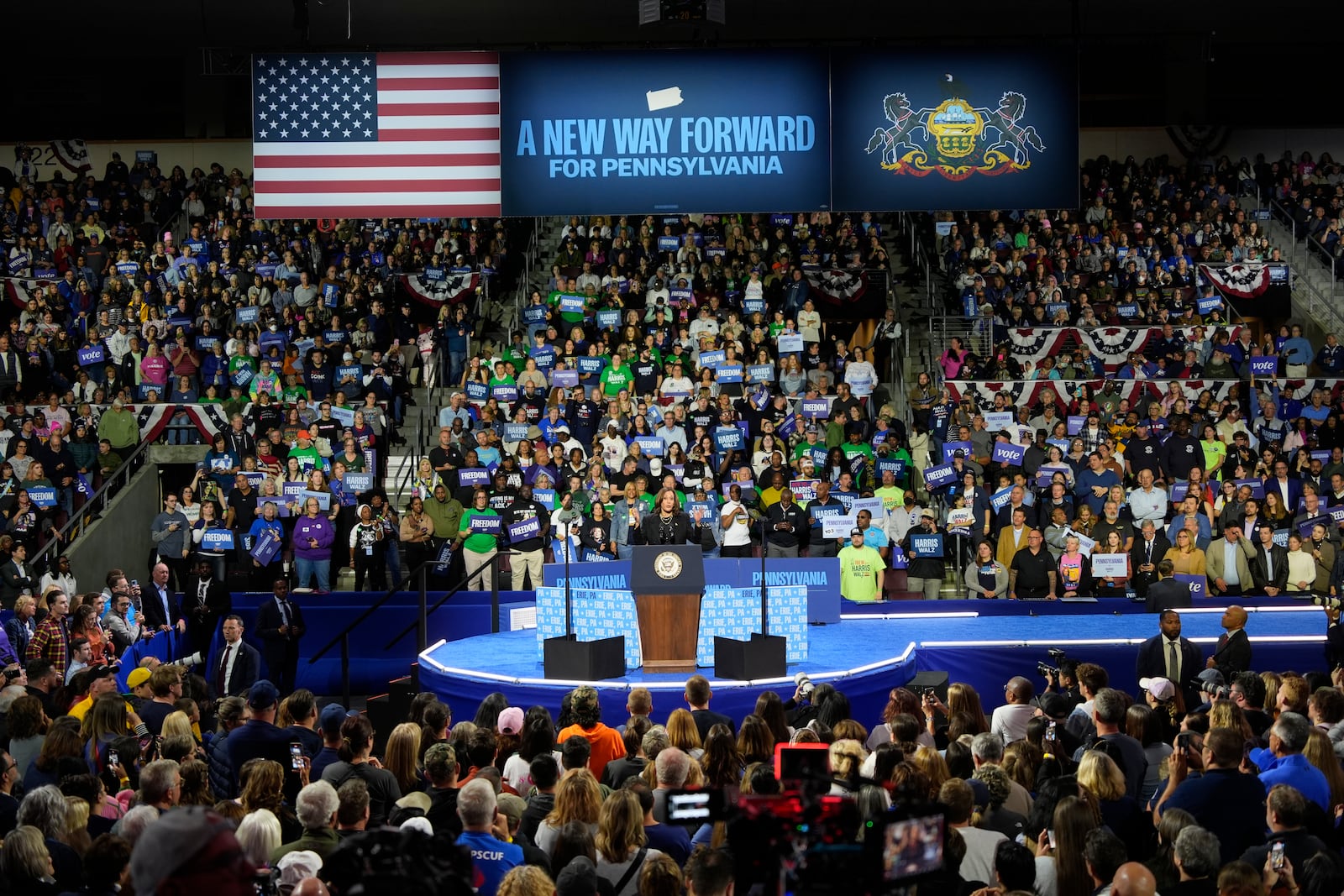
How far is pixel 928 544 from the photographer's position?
62.4 feet

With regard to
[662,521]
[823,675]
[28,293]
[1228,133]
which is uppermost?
[1228,133]

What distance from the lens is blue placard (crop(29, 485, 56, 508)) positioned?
67.7ft

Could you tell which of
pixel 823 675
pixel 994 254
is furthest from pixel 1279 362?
pixel 823 675

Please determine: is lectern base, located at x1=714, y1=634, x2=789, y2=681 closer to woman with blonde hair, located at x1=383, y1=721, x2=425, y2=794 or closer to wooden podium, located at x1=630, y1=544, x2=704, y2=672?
wooden podium, located at x1=630, y1=544, x2=704, y2=672

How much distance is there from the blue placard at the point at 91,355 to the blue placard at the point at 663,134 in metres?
8.68

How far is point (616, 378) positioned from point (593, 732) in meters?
13.1

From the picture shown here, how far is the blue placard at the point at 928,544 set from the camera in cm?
1900

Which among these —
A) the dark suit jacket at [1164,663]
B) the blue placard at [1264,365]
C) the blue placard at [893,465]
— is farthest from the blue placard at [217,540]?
the blue placard at [1264,365]

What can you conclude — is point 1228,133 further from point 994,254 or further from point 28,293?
point 28,293

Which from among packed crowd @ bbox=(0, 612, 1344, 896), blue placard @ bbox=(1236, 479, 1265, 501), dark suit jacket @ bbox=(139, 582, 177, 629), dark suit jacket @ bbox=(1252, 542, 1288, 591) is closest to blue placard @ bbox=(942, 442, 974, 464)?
blue placard @ bbox=(1236, 479, 1265, 501)

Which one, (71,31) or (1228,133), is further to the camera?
(1228,133)

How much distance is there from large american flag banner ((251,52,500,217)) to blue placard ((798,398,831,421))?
5.93 meters

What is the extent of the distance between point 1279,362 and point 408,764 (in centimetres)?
1985

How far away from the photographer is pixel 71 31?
30875 millimetres
